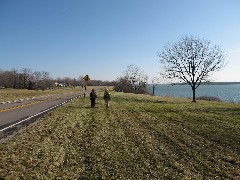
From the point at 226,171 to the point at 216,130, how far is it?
6448mm

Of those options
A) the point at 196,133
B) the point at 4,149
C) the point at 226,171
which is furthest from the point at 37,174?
the point at 196,133

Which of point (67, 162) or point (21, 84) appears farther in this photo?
point (21, 84)

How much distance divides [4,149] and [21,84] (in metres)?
104

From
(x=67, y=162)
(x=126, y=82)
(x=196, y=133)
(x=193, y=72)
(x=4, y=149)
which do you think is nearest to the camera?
(x=67, y=162)

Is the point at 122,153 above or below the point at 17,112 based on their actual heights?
below

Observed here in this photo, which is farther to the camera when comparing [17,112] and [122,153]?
[17,112]

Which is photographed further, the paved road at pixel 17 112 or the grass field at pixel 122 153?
the paved road at pixel 17 112

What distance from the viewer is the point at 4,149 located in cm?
976

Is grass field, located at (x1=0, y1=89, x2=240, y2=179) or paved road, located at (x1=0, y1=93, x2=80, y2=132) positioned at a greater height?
paved road, located at (x1=0, y1=93, x2=80, y2=132)

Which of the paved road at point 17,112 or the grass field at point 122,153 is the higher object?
the paved road at point 17,112

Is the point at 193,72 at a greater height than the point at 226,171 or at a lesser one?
greater

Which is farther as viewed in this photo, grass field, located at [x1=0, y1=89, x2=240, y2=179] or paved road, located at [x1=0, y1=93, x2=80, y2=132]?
paved road, located at [x1=0, y1=93, x2=80, y2=132]

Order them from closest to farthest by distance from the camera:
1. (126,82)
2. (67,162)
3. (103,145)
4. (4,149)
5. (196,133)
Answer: (67,162) → (4,149) → (103,145) → (196,133) → (126,82)

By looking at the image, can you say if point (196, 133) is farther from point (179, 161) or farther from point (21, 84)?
point (21, 84)
